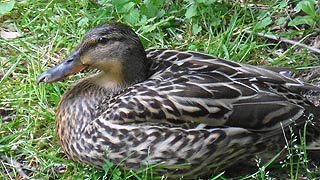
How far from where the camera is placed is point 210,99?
4074mm

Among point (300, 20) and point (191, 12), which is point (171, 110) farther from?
point (300, 20)

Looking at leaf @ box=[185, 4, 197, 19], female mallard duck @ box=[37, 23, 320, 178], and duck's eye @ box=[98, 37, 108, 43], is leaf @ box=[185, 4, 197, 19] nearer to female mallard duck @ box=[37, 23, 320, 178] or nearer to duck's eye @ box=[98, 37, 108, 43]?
female mallard duck @ box=[37, 23, 320, 178]

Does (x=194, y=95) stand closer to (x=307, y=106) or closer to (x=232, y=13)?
(x=307, y=106)

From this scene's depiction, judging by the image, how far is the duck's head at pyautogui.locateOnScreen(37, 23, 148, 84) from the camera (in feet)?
14.0

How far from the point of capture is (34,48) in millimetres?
5426

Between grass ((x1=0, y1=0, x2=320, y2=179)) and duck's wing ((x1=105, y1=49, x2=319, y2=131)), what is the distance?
29.4 inches

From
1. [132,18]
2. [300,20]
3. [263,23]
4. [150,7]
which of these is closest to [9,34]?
[132,18]

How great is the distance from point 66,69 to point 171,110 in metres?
0.66

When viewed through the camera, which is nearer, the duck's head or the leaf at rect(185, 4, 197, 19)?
the duck's head

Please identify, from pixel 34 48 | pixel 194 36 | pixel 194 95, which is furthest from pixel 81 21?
pixel 194 95

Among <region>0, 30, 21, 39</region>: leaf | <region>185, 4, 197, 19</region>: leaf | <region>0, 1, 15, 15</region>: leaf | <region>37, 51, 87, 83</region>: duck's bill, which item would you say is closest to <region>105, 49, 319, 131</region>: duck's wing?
<region>37, 51, 87, 83</region>: duck's bill

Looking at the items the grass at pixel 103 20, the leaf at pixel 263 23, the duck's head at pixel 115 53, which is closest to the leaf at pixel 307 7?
the grass at pixel 103 20

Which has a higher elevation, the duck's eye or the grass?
the duck's eye

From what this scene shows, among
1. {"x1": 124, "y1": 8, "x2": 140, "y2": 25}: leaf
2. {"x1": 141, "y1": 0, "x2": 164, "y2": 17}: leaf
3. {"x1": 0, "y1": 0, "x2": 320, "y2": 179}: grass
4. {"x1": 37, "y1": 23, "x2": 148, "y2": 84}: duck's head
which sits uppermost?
{"x1": 37, "y1": 23, "x2": 148, "y2": 84}: duck's head
